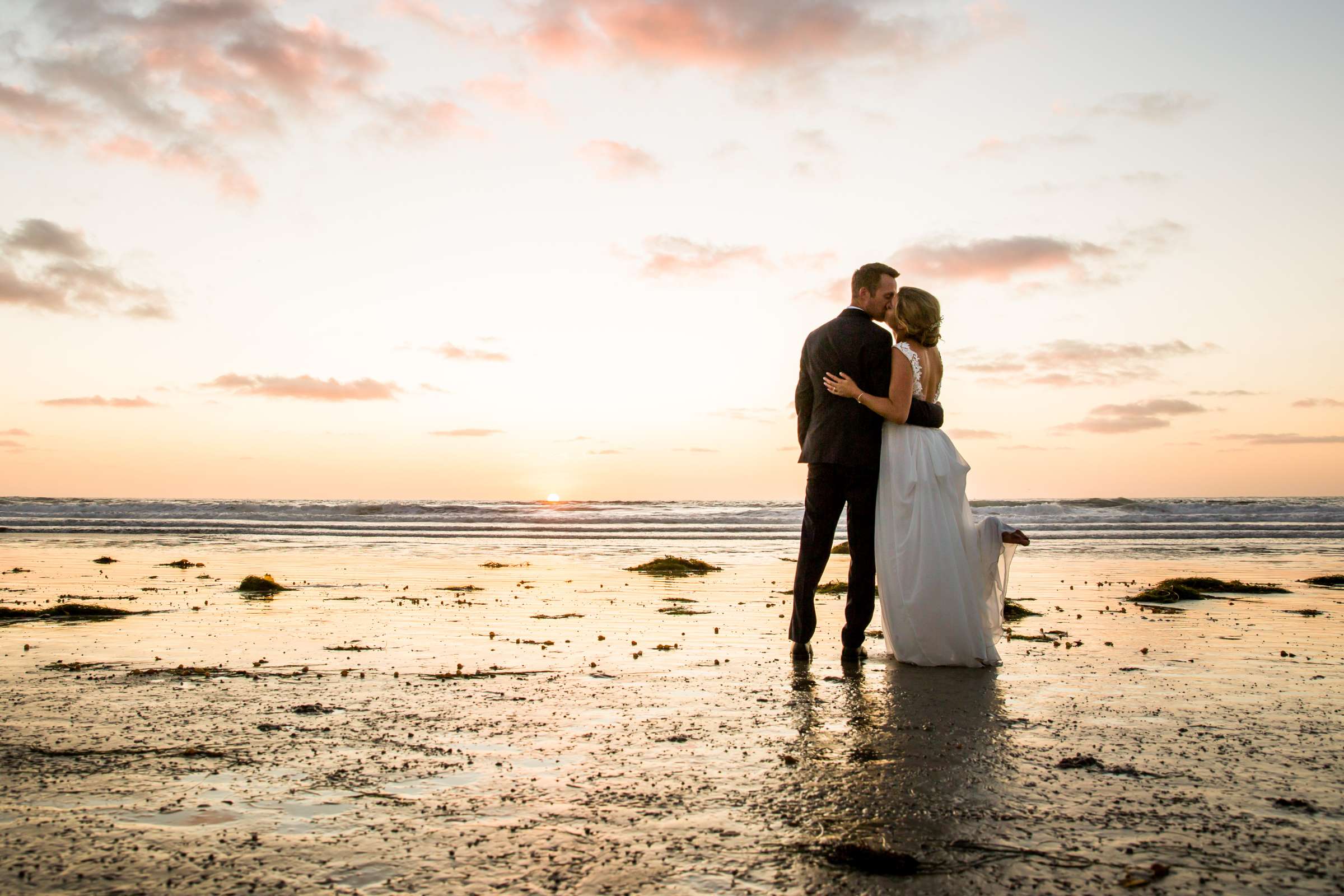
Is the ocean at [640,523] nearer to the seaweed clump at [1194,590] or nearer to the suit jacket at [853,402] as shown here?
the seaweed clump at [1194,590]

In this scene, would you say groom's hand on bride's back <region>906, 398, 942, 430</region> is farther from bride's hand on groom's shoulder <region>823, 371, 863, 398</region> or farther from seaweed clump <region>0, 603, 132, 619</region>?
seaweed clump <region>0, 603, 132, 619</region>

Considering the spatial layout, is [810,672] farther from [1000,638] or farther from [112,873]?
[112,873]

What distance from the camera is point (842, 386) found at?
551cm

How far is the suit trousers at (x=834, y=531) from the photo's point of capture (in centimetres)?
560

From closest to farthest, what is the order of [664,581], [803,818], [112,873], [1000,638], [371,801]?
[112,873]
[803,818]
[371,801]
[1000,638]
[664,581]

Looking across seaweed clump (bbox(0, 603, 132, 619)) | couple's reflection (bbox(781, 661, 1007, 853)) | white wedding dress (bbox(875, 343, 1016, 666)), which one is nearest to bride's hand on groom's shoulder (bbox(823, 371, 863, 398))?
white wedding dress (bbox(875, 343, 1016, 666))

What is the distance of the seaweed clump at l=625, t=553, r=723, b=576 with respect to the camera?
484 inches

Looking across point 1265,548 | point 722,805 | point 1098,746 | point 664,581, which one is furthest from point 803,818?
point 1265,548

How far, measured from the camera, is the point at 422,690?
14.1 ft

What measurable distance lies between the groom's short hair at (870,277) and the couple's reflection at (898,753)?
2371 mm

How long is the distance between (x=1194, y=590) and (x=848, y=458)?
5.63m

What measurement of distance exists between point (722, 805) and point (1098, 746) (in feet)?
5.00

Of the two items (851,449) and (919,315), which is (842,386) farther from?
(919,315)

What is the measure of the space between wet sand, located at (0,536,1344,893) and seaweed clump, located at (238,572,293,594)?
2797 mm
